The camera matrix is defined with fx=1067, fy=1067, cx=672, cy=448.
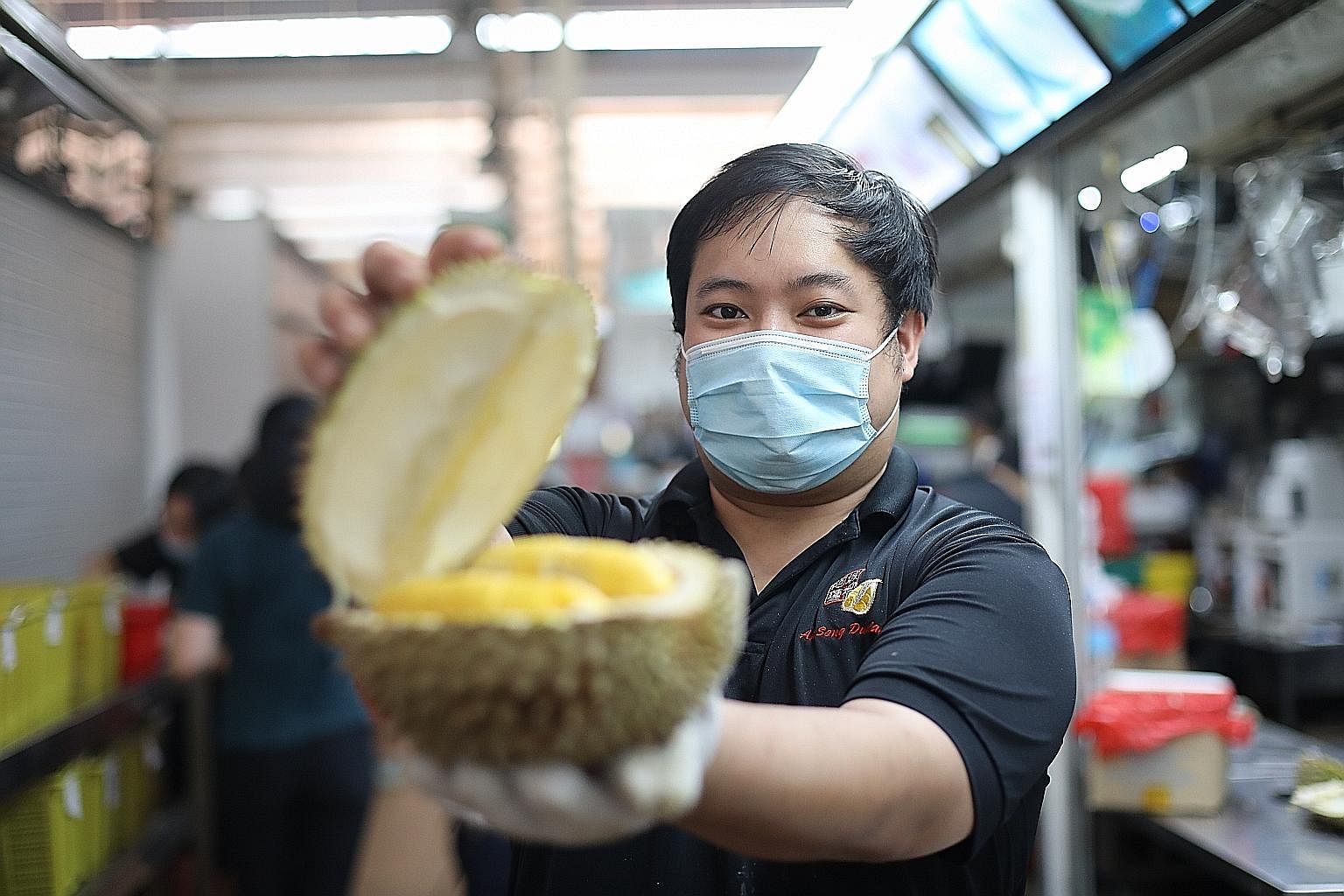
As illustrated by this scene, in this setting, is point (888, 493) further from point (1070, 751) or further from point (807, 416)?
point (1070, 751)

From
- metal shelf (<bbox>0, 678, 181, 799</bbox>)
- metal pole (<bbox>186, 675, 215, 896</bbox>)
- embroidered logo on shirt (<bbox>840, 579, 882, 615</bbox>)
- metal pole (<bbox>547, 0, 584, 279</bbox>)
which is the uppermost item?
metal pole (<bbox>547, 0, 584, 279</bbox>)

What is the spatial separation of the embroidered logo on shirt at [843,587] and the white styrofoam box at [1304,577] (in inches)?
122

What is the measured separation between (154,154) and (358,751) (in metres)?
2.44

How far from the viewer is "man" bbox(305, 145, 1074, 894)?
0.81m

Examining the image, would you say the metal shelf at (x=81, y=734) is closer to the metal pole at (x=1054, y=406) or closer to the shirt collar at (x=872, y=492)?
the shirt collar at (x=872, y=492)

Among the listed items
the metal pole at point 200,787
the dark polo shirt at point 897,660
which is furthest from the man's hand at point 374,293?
the metal pole at point 200,787

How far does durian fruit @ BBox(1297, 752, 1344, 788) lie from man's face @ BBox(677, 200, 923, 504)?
1.58 meters

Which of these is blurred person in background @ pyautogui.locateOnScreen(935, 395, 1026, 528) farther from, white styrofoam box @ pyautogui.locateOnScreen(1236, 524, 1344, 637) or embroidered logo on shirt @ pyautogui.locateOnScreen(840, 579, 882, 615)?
white styrofoam box @ pyautogui.locateOnScreen(1236, 524, 1344, 637)

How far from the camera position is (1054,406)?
277cm

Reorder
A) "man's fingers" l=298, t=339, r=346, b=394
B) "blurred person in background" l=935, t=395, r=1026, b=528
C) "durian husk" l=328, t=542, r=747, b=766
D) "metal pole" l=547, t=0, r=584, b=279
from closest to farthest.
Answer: "durian husk" l=328, t=542, r=747, b=766, "man's fingers" l=298, t=339, r=346, b=394, "blurred person in background" l=935, t=395, r=1026, b=528, "metal pole" l=547, t=0, r=584, b=279

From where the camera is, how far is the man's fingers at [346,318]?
2.41ft

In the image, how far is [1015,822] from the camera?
1.14m

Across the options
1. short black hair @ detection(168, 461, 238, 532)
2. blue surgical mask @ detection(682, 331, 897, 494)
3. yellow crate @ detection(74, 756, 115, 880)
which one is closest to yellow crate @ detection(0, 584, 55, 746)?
yellow crate @ detection(74, 756, 115, 880)

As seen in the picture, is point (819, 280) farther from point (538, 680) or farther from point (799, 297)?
point (538, 680)
